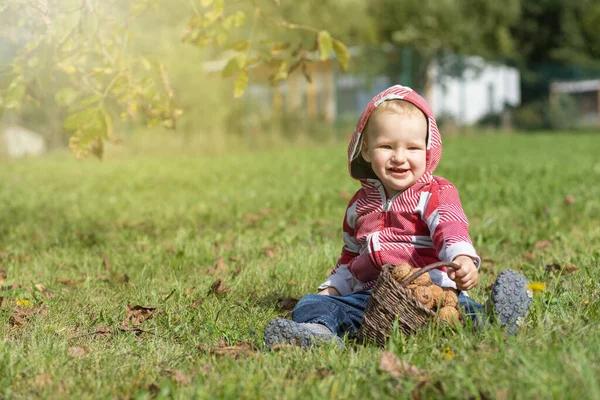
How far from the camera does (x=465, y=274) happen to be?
277 cm

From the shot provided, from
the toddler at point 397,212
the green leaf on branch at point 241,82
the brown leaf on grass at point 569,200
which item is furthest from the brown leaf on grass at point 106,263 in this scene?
the brown leaf on grass at point 569,200

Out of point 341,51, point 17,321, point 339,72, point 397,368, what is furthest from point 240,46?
point 339,72

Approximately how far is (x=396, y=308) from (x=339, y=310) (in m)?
0.43

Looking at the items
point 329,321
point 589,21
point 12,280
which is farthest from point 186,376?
point 589,21

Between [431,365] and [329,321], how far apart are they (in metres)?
0.66

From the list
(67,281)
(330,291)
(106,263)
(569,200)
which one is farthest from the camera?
(569,200)

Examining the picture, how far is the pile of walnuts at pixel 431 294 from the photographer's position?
2.79 meters

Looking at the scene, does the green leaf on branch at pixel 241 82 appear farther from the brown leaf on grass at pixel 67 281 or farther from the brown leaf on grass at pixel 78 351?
the brown leaf on grass at pixel 78 351

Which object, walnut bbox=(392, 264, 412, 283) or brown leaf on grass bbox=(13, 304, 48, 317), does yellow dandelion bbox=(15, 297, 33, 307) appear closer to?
brown leaf on grass bbox=(13, 304, 48, 317)

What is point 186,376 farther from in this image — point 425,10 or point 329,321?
point 425,10

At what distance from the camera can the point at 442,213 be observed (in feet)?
9.92

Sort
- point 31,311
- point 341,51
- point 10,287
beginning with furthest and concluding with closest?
1. point 341,51
2. point 10,287
3. point 31,311

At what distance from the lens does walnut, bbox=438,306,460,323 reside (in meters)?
2.74

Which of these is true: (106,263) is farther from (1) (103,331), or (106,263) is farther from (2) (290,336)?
(2) (290,336)
